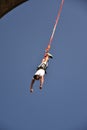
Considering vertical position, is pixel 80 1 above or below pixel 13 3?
above

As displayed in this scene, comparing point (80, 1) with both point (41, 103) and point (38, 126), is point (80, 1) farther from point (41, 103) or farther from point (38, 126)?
point (38, 126)

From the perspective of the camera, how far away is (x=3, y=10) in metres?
7.79

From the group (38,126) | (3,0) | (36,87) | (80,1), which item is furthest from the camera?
(38,126)

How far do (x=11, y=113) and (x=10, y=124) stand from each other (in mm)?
526

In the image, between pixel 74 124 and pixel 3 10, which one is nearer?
pixel 3 10

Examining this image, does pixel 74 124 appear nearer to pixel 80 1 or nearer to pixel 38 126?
pixel 38 126

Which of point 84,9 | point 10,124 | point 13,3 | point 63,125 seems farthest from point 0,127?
point 13,3

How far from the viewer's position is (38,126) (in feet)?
46.4

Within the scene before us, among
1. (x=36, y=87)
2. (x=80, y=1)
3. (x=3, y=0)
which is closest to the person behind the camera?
(x=3, y=0)

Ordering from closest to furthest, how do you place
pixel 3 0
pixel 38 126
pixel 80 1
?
pixel 3 0, pixel 80 1, pixel 38 126

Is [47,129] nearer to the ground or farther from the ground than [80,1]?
nearer to the ground

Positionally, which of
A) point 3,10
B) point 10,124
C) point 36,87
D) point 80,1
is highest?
point 80,1

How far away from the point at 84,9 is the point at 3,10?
448cm

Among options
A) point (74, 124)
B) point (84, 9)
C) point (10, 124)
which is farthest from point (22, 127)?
point (84, 9)
